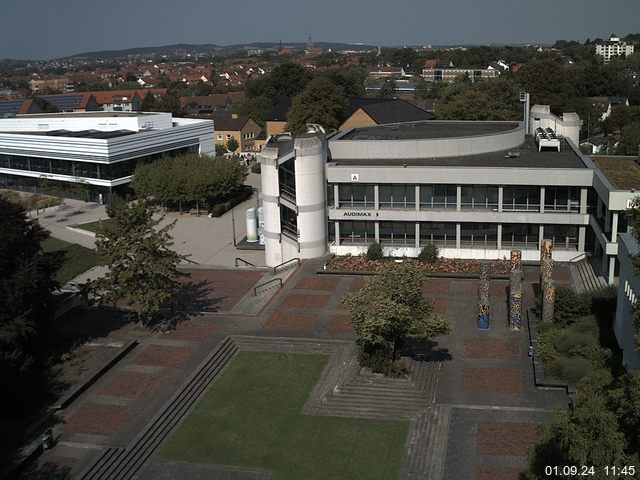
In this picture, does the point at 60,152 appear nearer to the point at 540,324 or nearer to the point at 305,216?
the point at 305,216

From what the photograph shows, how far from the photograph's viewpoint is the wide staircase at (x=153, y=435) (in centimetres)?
2317

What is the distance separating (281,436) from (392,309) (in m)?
6.03

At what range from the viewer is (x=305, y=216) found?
43688mm

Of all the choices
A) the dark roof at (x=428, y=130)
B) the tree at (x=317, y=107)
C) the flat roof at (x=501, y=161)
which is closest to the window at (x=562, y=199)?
the flat roof at (x=501, y=161)

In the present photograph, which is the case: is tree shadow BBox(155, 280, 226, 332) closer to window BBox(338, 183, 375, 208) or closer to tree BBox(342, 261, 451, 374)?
window BBox(338, 183, 375, 208)

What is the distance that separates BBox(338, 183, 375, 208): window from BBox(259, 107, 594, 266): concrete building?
6 cm

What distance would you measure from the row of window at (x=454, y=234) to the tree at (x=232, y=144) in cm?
5583

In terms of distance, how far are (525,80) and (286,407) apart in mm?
72879

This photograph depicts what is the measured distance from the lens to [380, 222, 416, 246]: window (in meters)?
45.0

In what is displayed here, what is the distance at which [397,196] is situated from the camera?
147 ft

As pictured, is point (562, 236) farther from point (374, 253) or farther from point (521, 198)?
point (374, 253)

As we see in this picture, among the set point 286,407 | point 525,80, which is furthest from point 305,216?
point 525,80

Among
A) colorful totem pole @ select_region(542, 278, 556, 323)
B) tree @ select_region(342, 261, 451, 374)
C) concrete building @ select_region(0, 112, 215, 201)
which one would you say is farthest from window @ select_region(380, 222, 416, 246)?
concrete building @ select_region(0, 112, 215, 201)

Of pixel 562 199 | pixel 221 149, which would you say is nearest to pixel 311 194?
pixel 562 199
